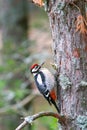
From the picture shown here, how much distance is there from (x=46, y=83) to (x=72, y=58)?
64 cm

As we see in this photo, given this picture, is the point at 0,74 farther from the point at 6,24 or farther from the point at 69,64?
the point at 69,64

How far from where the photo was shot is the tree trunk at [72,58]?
3090 millimetres

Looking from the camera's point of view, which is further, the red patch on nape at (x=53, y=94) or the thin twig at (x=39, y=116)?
the red patch on nape at (x=53, y=94)

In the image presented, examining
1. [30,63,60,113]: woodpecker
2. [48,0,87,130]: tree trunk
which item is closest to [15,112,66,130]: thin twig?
[48,0,87,130]: tree trunk

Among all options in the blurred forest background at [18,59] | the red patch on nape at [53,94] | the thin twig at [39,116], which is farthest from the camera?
the blurred forest background at [18,59]

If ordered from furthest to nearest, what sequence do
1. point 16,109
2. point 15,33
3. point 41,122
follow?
point 15,33 < point 16,109 < point 41,122

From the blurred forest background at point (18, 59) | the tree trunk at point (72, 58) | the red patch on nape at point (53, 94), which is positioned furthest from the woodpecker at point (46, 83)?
the blurred forest background at point (18, 59)

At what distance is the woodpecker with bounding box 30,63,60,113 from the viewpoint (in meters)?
3.43

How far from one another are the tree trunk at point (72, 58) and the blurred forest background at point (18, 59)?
128 cm

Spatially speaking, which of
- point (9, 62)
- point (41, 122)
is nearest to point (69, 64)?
point (41, 122)

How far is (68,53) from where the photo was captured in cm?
314

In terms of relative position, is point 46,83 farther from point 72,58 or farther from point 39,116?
point 39,116

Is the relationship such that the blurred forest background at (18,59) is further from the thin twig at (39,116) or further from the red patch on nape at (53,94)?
the thin twig at (39,116)

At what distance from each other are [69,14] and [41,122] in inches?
95.5
